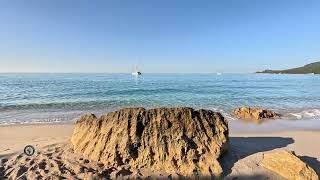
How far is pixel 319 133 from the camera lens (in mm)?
12906

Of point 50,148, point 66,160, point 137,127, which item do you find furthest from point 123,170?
point 50,148

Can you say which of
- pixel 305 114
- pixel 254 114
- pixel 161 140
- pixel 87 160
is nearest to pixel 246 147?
pixel 161 140

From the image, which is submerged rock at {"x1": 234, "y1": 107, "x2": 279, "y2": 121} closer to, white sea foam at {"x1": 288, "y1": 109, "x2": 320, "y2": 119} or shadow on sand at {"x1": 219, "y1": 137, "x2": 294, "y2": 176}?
white sea foam at {"x1": 288, "y1": 109, "x2": 320, "y2": 119}

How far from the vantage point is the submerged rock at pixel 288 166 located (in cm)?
690

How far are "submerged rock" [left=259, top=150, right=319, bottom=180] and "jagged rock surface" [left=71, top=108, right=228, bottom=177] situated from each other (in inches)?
46.3

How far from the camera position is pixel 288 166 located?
7.21 metres

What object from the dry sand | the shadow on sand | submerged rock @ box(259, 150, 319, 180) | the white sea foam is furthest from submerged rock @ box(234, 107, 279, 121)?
submerged rock @ box(259, 150, 319, 180)

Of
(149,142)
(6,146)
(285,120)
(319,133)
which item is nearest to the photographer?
(149,142)

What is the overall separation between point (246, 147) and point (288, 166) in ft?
6.83

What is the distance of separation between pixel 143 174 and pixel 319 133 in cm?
935

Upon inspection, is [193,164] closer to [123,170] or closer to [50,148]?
[123,170]

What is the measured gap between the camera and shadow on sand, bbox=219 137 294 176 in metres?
7.75

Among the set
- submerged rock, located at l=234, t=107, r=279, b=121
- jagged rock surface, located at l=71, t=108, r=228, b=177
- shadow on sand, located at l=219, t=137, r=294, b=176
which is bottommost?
submerged rock, located at l=234, t=107, r=279, b=121

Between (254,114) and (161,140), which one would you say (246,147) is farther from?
(254,114)
